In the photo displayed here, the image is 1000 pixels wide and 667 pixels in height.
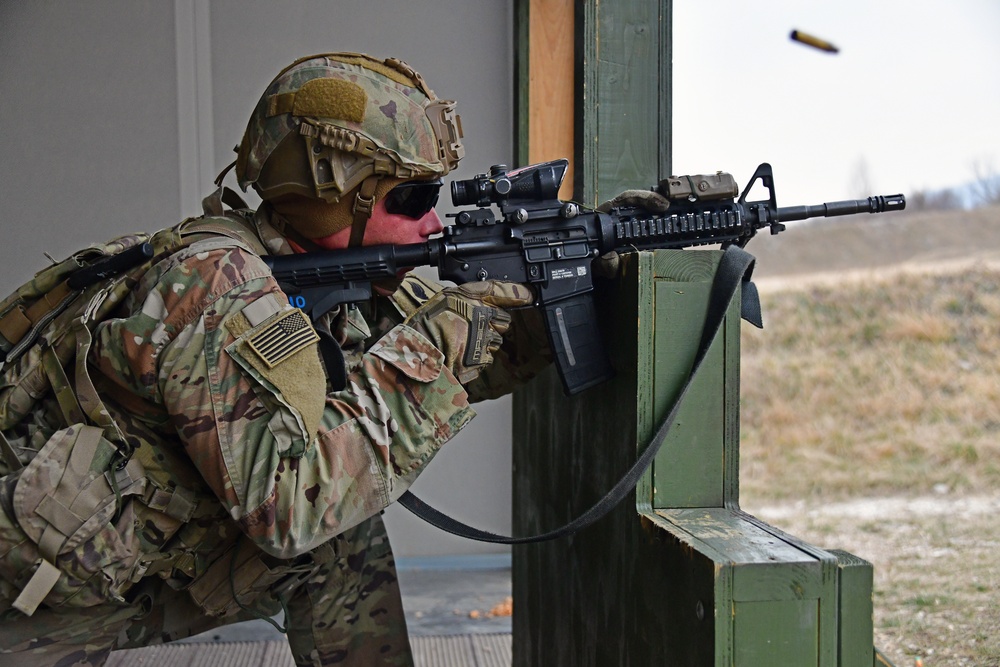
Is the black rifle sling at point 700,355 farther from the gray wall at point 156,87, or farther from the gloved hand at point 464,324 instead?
the gray wall at point 156,87

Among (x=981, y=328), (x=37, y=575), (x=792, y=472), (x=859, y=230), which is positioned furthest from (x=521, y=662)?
(x=859, y=230)

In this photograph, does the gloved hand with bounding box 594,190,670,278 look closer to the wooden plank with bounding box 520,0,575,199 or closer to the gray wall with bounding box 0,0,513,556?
the wooden plank with bounding box 520,0,575,199

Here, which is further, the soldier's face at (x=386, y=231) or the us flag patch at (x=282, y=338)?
the soldier's face at (x=386, y=231)

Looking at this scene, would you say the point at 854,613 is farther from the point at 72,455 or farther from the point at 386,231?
the point at 72,455

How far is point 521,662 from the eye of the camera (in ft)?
8.93

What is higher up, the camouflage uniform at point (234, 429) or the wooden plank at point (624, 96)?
the wooden plank at point (624, 96)

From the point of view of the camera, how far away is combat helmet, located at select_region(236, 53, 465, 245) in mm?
1780

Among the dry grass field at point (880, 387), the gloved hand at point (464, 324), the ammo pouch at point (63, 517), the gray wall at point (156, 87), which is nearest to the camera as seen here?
the ammo pouch at point (63, 517)

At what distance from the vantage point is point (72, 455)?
1.63 meters

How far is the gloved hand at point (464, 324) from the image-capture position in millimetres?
1745

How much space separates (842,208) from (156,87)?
3.09 metres

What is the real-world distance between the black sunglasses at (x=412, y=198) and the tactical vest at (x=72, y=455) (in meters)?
0.33

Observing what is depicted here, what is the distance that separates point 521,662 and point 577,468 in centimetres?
99

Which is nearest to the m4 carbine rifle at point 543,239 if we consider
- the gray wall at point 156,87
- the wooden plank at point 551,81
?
the wooden plank at point 551,81
